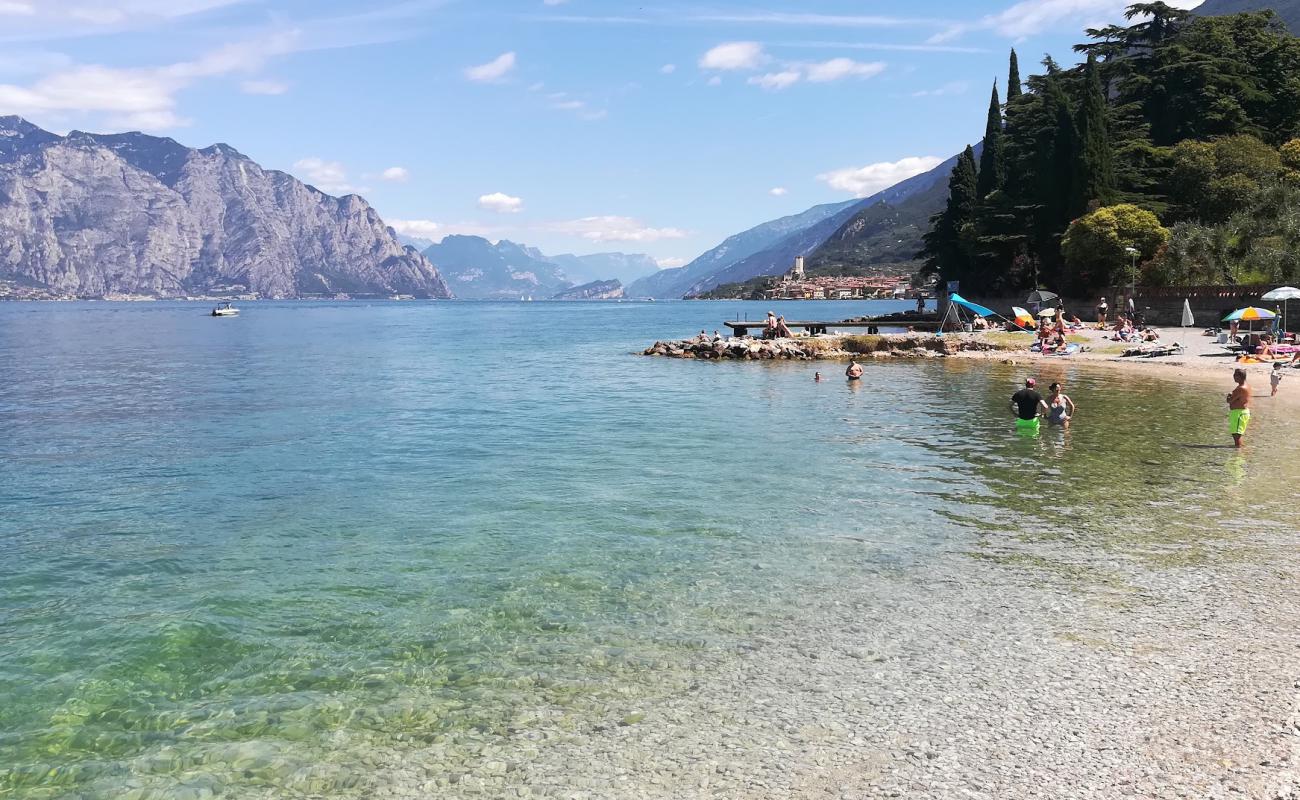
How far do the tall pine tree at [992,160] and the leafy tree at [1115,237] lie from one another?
2001 cm

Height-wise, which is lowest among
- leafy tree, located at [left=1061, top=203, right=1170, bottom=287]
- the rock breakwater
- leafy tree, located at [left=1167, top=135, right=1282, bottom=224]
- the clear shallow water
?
the clear shallow water

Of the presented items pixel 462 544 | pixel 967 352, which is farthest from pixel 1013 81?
pixel 462 544

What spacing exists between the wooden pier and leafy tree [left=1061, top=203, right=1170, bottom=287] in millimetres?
13791

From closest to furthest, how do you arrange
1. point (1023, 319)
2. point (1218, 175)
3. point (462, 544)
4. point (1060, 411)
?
A: point (462, 544) < point (1060, 411) < point (1023, 319) < point (1218, 175)

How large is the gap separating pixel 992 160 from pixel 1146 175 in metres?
16.5

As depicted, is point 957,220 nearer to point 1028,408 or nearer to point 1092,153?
point 1092,153

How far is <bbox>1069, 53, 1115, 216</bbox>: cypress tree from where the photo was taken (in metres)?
69.5

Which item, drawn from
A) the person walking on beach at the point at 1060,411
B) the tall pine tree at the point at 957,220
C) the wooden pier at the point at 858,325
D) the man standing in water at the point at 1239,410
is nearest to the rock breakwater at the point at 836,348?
the wooden pier at the point at 858,325

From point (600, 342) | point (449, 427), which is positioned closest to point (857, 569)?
point (449, 427)

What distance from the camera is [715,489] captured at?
1798 cm

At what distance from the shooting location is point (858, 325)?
257ft

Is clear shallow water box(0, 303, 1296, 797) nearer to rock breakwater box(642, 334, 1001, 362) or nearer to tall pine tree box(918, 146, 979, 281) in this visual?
rock breakwater box(642, 334, 1001, 362)

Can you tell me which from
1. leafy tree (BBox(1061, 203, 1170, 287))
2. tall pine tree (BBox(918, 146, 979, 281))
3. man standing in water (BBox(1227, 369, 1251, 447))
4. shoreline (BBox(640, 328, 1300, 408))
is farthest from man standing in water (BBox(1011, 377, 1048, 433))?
tall pine tree (BBox(918, 146, 979, 281))

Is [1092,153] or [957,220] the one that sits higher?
[1092,153]
